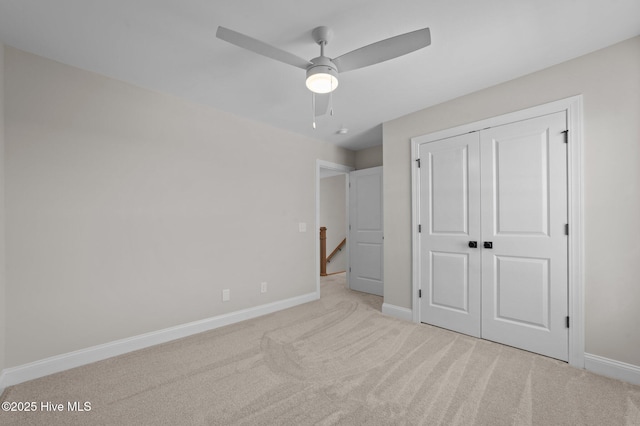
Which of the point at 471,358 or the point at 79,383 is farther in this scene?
the point at 471,358

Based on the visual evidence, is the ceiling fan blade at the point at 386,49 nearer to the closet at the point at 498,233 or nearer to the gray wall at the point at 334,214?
the closet at the point at 498,233

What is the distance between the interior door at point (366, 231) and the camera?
4.44 metres

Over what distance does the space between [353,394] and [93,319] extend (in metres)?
2.20

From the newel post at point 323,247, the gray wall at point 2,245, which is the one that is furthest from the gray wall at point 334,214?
the gray wall at point 2,245

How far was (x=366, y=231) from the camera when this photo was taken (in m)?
4.60

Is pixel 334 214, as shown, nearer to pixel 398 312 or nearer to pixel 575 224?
pixel 398 312

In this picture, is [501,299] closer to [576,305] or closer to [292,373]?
[576,305]

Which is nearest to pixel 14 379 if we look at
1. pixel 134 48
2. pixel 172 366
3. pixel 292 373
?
pixel 172 366

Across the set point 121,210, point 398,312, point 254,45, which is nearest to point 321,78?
point 254,45

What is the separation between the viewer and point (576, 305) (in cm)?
220

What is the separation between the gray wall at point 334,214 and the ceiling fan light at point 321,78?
5.21 m

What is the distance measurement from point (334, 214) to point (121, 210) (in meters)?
5.33

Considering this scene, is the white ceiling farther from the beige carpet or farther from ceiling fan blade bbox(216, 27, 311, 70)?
the beige carpet

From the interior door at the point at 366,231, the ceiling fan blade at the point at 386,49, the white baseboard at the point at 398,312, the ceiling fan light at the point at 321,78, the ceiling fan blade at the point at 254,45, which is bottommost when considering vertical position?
the white baseboard at the point at 398,312
